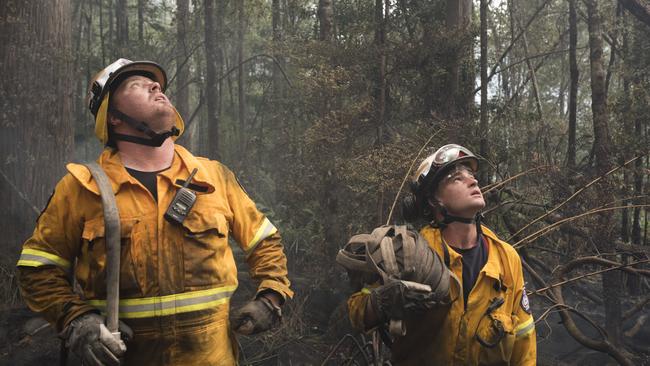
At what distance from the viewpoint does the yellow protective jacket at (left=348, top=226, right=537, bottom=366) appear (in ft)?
8.16

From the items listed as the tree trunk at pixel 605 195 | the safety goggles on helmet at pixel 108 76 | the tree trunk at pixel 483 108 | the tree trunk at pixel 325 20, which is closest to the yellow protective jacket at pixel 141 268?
the safety goggles on helmet at pixel 108 76

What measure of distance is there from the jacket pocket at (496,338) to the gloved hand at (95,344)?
1.69 metres

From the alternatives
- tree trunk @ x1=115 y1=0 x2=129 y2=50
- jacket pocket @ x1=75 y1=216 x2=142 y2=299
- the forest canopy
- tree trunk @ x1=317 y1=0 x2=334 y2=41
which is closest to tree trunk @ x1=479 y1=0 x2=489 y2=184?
the forest canopy

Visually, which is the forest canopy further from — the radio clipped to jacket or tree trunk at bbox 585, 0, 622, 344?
the radio clipped to jacket

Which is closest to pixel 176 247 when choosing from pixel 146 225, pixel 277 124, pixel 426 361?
pixel 146 225

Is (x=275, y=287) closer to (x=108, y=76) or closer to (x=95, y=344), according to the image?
(x=95, y=344)

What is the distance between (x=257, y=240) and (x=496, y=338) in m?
1.30

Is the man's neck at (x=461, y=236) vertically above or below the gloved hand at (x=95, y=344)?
above

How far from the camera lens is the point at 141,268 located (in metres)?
2.12

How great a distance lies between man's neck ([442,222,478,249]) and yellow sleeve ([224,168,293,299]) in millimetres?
969

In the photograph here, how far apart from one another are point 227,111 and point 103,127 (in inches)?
700

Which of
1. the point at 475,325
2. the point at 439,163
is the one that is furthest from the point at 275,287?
the point at 439,163

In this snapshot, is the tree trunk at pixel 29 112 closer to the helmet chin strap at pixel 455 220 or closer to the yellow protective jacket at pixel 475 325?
the yellow protective jacket at pixel 475 325

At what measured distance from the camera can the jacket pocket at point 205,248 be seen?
7.22 ft
